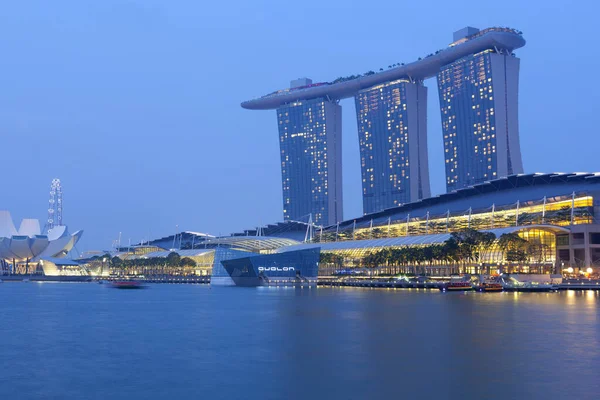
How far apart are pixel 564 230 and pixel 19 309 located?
89.0 m

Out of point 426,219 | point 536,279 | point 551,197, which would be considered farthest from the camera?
point 426,219

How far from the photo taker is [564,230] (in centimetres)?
12419

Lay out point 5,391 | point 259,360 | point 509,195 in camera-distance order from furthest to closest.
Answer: point 509,195 → point 259,360 → point 5,391

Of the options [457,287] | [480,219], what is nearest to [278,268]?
[457,287]

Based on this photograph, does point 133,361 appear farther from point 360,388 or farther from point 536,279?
point 536,279

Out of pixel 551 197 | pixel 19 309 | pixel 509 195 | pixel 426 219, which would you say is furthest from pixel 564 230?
pixel 19 309

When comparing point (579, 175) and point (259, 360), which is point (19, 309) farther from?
point (579, 175)

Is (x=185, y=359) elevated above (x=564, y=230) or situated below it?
below

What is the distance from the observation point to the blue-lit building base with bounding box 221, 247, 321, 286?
5153 inches

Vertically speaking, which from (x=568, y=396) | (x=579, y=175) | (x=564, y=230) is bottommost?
(x=568, y=396)

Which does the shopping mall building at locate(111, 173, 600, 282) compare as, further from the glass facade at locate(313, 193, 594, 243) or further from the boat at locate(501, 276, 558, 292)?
the boat at locate(501, 276, 558, 292)

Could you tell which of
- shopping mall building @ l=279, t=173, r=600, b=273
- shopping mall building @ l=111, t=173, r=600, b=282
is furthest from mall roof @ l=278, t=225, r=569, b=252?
shopping mall building @ l=111, t=173, r=600, b=282

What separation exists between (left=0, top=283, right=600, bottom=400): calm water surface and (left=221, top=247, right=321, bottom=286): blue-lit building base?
74.4 m

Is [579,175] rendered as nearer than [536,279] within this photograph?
No
